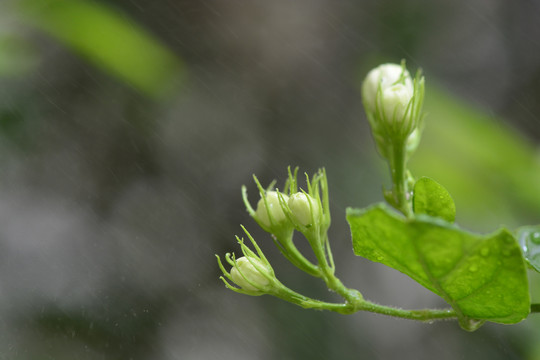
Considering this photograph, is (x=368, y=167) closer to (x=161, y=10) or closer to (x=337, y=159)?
(x=337, y=159)

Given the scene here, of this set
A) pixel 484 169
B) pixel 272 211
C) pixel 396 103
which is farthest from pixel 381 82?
pixel 484 169

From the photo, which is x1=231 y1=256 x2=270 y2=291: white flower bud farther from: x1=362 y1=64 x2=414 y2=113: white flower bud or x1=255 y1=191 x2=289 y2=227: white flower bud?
x1=362 y1=64 x2=414 y2=113: white flower bud

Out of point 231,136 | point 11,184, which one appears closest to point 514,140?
point 231,136

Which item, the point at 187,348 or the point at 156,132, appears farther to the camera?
the point at 156,132

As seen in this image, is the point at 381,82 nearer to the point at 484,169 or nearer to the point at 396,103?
the point at 396,103

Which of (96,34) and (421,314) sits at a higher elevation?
(96,34)
